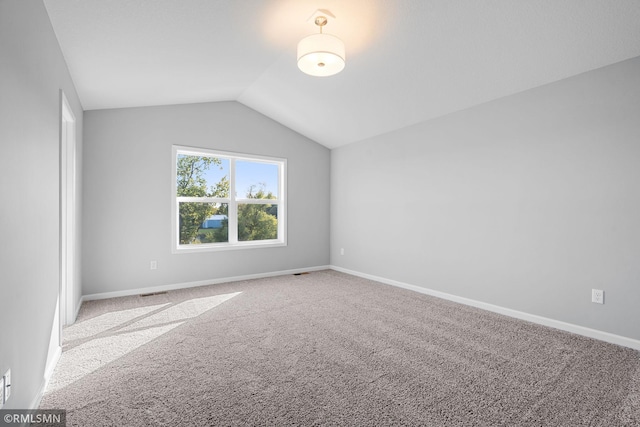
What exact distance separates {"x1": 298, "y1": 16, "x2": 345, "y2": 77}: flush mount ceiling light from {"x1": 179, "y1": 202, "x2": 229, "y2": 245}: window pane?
2709 millimetres

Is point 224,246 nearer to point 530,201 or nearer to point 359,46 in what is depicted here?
point 359,46

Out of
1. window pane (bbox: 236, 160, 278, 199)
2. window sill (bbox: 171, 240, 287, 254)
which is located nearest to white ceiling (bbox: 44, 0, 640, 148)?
window pane (bbox: 236, 160, 278, 199)

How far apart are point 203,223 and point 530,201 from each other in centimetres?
410

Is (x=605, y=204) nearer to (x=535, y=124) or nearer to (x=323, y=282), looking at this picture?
(x=535, y=124)

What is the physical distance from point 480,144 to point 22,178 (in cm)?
388

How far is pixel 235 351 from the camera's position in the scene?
7.92 ft

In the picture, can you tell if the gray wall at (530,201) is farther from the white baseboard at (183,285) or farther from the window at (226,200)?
the window at (226,200)

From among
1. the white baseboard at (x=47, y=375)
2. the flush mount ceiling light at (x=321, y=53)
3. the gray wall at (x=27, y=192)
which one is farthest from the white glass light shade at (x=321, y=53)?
the white baseboard at (x=47, y=375)

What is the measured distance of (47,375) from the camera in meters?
1.97

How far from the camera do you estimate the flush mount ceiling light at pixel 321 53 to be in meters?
2.47

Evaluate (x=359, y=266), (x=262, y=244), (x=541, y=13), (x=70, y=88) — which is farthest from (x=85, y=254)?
(x=541, y=13)

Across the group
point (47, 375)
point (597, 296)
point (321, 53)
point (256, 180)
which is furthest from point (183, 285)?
point (597, 296)

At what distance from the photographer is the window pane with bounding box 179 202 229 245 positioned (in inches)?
177

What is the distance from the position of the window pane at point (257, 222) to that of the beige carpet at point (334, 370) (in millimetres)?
1772
